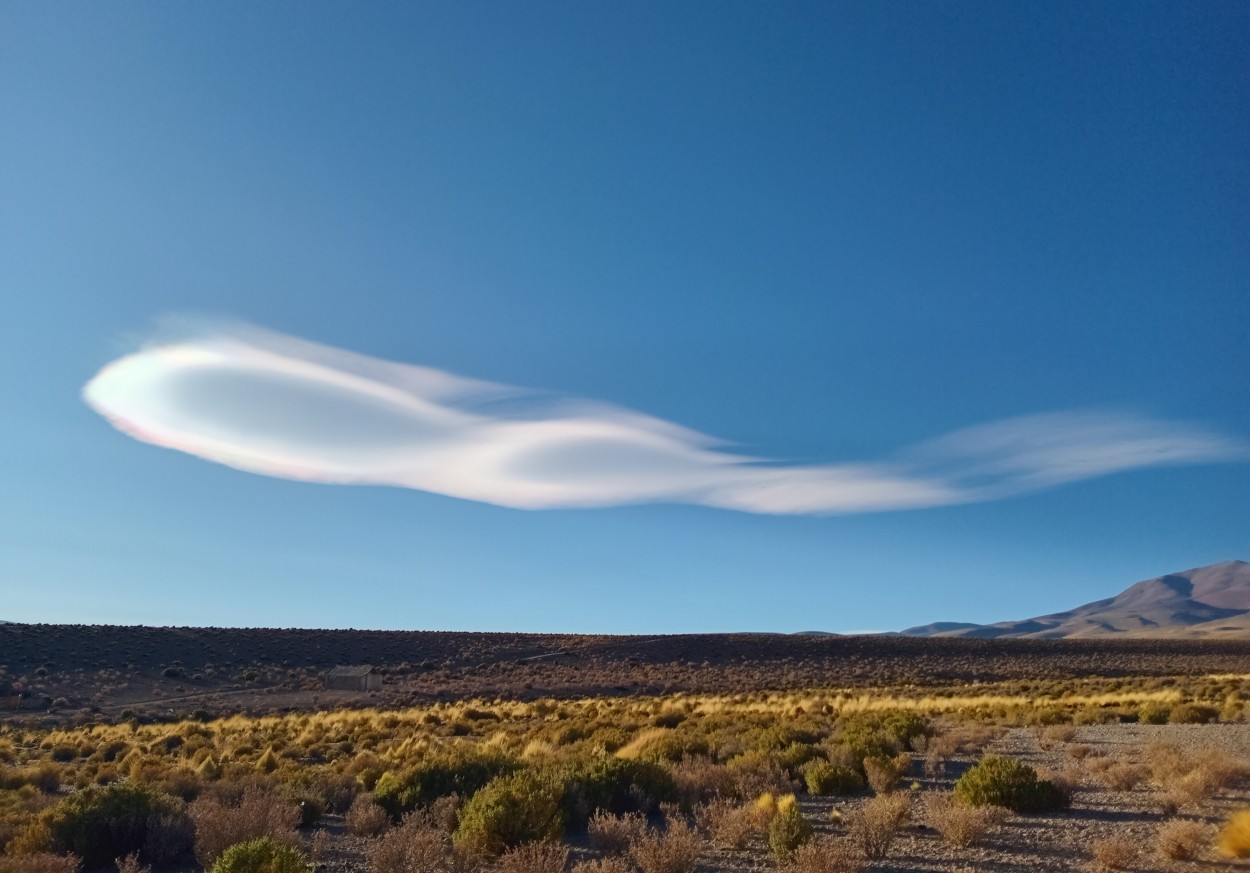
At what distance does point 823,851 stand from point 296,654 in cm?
7703

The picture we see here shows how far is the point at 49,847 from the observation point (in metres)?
10.7

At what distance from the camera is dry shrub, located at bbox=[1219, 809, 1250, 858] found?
8.91 m

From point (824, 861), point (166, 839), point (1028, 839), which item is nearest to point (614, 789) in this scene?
point (824, 861)

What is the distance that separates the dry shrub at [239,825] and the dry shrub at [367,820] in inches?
32.7

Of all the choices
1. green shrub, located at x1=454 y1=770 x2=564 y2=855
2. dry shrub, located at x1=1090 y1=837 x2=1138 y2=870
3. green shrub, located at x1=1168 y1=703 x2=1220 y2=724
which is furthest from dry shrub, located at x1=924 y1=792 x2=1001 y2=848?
green shrub, located at x1=1168 y1=703 x2=1220 y2=724

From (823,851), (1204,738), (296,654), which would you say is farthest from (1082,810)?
(296,654)

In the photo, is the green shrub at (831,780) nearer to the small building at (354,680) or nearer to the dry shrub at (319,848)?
the dry shrub at (319,848)

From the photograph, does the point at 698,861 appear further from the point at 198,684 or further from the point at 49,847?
the point at 198,684

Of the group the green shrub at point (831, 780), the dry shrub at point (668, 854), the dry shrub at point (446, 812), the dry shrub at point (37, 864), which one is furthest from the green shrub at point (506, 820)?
the green shrub at point (831, 780)

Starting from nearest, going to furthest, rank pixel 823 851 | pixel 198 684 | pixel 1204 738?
pixel 823 851 < pixel 1204 738 < pixel 198 684

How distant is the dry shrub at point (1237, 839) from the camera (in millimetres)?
8906

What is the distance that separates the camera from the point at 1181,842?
9078 millimetres

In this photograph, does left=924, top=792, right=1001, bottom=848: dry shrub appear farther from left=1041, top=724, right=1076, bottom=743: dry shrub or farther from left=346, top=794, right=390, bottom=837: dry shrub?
left=1041, top=724, right=1076, bottom=743: dry shrub

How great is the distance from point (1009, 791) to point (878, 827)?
128 inches
